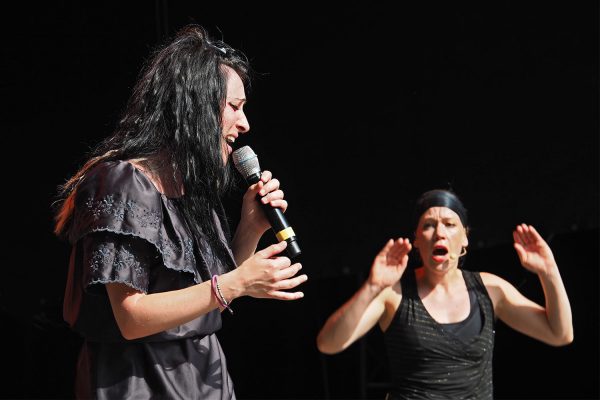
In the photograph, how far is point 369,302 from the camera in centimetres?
276

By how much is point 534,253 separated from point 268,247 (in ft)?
5.64

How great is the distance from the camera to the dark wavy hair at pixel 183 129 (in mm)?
1541

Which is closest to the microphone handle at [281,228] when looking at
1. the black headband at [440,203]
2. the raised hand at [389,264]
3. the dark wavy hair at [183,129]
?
the dark wavy hair at [183,129]

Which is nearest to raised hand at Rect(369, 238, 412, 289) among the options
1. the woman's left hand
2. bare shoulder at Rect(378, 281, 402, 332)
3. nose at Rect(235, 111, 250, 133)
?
bare shoulder at Rect(378, 281, 402, 332)

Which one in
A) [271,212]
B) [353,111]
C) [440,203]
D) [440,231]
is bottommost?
[271,212]

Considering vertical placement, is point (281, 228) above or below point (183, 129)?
below

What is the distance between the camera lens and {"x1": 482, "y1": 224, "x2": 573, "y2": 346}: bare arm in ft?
9.25

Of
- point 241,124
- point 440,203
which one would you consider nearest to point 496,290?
point 440,203

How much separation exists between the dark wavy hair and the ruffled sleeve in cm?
6

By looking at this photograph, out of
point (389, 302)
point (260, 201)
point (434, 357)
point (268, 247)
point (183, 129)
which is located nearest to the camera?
point (268, 247)

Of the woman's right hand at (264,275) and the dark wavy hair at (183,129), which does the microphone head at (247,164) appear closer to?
the dark wavy hair at (183,129)

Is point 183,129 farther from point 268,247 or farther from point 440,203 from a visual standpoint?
point 440,203

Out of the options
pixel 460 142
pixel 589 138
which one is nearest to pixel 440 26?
A: pixel 460 142

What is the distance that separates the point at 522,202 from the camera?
3.76 metres
